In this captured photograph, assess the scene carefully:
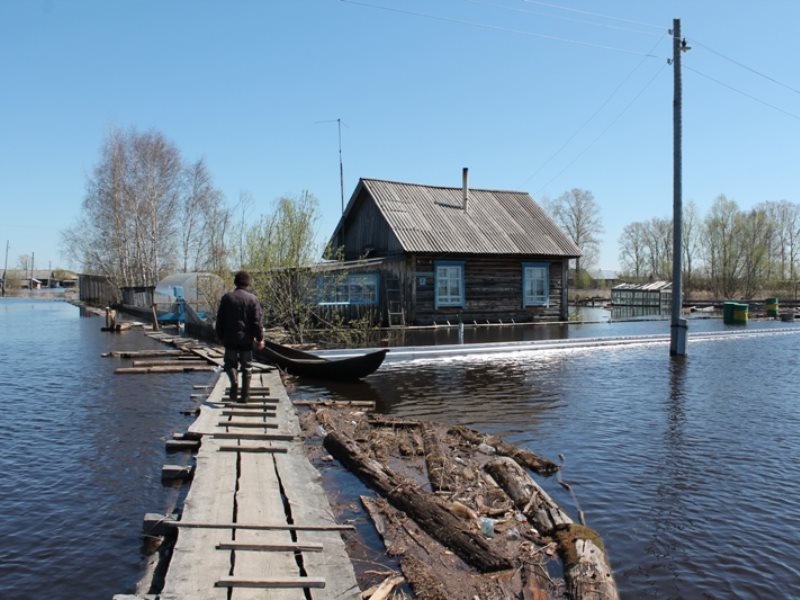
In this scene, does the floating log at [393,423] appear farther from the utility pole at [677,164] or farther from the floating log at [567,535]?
the utility pole at [677,164]

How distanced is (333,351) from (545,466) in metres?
10.0

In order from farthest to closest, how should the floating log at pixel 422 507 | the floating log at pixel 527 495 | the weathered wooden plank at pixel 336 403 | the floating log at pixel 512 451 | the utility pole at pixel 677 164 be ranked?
the utility pole at pixel 677 164 < the weathered wooden plank at pixel 336 403 < the floating log at pixel 512 451 < the floating log at pixel 527 495 < the floating log at pixel 422 507

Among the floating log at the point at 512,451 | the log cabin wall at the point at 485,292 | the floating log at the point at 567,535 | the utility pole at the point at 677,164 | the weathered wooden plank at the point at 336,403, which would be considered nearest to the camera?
the floating log at the point at 567,535

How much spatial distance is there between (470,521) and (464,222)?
82.2 feet

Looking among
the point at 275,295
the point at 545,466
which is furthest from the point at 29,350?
the point at 545,466

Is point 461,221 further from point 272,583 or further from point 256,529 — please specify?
point 272,583

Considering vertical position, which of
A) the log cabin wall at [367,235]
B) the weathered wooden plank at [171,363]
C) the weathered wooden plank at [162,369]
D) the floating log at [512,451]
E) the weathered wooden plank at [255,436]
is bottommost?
the floating log at [512,451]

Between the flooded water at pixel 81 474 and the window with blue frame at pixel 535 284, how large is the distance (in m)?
18.4

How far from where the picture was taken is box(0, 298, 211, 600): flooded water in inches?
211

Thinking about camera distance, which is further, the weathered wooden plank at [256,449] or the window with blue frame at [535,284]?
the window with blue frame at [535,284]

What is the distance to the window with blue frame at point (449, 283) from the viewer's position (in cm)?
2820

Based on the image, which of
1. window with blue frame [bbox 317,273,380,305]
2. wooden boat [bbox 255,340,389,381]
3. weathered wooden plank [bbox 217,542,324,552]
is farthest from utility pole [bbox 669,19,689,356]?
weathered wooden plank [bbox 217,542,324,552]

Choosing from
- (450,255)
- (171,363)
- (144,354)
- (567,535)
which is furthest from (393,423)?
(450,255)

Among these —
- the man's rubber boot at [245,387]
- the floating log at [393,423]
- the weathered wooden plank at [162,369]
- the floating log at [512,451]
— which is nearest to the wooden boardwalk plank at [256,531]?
the man's rubber boot at [245,387]
